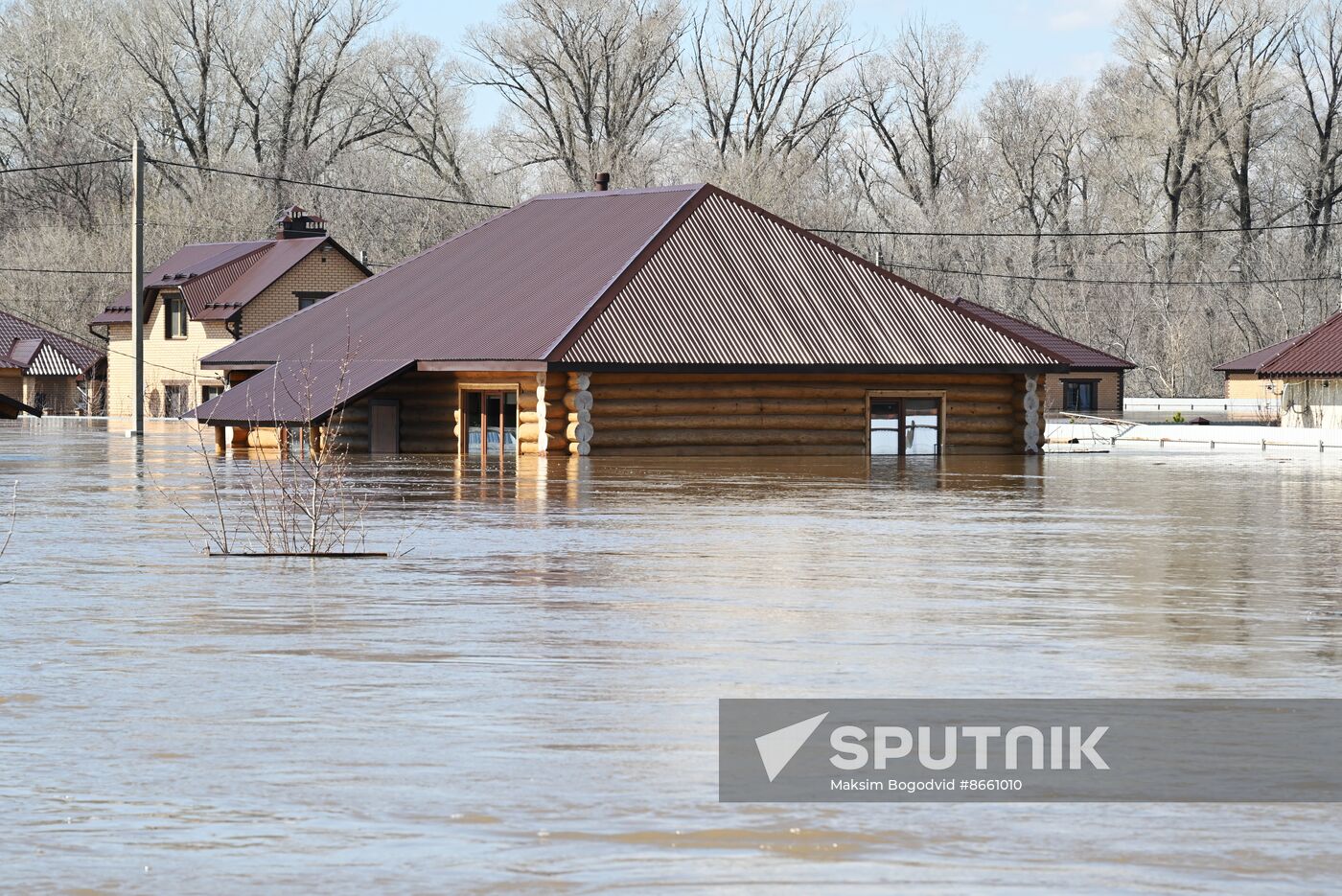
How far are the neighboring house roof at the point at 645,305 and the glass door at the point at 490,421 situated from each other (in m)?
1.53

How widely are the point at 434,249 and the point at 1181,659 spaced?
44.5 m

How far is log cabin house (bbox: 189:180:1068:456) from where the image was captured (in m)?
45.4

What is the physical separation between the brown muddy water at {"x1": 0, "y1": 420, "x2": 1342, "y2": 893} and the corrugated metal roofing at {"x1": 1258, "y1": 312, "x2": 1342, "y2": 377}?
43181mm

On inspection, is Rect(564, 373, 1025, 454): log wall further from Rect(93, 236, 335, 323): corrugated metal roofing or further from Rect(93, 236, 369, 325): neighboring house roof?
Rect(93, 236, 335, 323): corrugated metal roofing

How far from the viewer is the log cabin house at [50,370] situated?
91.0 meters

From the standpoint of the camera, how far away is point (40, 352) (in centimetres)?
9169

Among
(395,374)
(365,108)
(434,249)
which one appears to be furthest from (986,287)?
(395,374)

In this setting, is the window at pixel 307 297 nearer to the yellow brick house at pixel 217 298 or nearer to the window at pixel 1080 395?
the yellow brick house at pixel 217 298

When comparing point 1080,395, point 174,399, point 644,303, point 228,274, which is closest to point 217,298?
point 228,274

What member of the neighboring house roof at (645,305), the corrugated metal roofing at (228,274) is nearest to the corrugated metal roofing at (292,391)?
the neighboring house roof at (645,305)

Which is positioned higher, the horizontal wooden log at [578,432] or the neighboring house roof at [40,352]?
the neighboring house roof at [40,352]

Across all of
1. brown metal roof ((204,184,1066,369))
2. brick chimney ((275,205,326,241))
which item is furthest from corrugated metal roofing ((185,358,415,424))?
brick chimney ((275,205,326,241))

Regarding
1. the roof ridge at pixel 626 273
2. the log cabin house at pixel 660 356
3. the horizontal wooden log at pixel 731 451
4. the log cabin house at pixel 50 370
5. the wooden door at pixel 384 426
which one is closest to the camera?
the roof ridge at pixel 626 273

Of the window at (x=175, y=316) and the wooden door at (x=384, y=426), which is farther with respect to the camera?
the window at (x=175, y=316)
